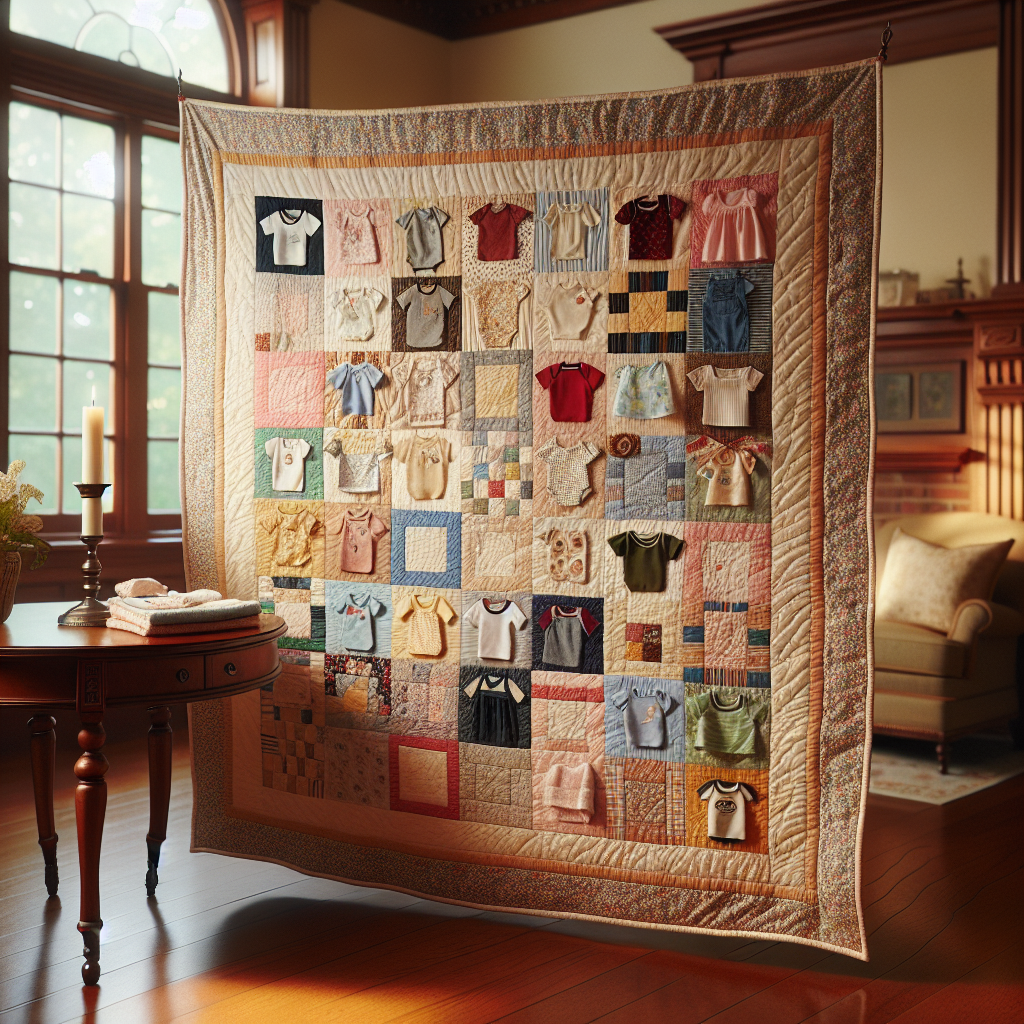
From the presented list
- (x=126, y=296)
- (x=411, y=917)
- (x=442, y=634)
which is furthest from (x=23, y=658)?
(x=126, y=296)

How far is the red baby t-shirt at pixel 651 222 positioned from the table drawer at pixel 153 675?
1.32m

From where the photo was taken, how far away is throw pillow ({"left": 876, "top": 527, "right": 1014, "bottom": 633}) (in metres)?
4.23

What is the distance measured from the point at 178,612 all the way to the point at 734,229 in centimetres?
145

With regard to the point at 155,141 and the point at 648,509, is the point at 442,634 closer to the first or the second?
the point at 648,509

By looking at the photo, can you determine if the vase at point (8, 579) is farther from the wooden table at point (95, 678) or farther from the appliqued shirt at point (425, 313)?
the appliqued shirt at point (425, 313)

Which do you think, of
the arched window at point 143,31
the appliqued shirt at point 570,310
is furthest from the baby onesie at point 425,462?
the arched window at point 143,31

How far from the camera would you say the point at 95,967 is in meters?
2.21

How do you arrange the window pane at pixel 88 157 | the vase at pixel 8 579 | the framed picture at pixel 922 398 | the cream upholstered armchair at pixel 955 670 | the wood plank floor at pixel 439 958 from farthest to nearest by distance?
the framed picture at pixel 922 398, the window pane at pixel 88 157, the cream upholstered armchair at pixel 955 670, the vase at pixel 8 579, the wood plank floor at pixel 439 958

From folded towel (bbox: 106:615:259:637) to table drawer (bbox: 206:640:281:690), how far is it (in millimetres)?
54

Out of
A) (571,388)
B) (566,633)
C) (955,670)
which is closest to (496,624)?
(566,633)

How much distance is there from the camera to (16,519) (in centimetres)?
251

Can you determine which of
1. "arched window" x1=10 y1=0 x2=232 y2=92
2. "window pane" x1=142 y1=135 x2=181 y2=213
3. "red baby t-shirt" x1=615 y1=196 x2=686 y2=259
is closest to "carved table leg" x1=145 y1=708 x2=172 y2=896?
"red baby t-shirt" x1=615 y1=196 x2=686 y2=259

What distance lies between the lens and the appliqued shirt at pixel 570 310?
2498 mm

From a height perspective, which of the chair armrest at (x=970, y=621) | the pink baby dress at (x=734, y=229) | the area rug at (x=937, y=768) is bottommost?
the area rug at (x=937, y=768)
